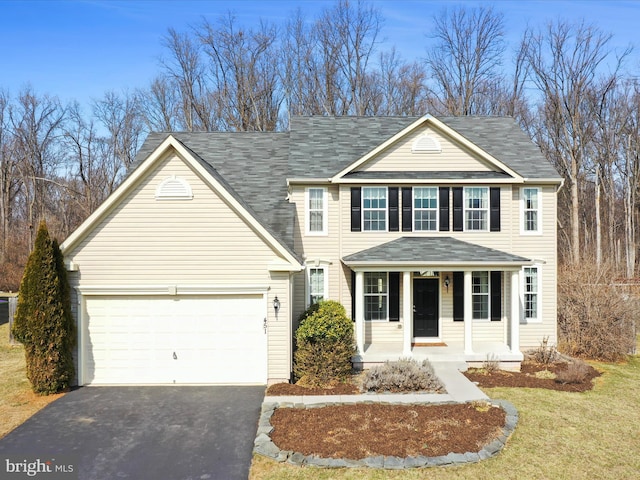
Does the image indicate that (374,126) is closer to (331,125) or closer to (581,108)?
(331,125)

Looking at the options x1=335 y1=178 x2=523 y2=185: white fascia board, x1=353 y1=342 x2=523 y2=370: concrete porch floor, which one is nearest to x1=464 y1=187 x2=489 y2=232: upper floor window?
x1=335 y1=178 x2=523 y2=185: white fascia board

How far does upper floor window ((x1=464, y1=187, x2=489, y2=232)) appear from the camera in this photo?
1507 cm

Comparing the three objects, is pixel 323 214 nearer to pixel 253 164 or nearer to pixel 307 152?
pixel 307 152

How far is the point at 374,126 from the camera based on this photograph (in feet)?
58.5

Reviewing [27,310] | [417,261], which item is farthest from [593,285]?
[27,310]

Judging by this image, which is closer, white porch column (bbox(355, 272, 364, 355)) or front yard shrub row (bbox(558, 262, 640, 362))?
white porch column (bbox(355, 272, 364, 355))

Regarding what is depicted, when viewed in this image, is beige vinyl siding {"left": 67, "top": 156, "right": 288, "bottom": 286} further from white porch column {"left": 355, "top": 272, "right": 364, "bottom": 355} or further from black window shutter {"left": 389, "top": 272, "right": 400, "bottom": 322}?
black window shutter {"left": 389, "top": 272, "right": 400, "bottom": 322}

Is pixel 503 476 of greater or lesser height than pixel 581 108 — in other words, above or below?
below

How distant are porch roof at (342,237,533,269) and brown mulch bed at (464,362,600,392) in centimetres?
316

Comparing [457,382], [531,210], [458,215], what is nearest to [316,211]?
[458,215]

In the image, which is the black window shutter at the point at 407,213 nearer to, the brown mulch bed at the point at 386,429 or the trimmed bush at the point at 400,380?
the trimmed bush at the point at 400,380

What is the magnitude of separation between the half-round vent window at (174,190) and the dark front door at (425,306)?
26.6ft

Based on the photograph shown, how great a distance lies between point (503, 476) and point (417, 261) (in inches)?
280

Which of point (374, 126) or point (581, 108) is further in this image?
point (581, 108)
